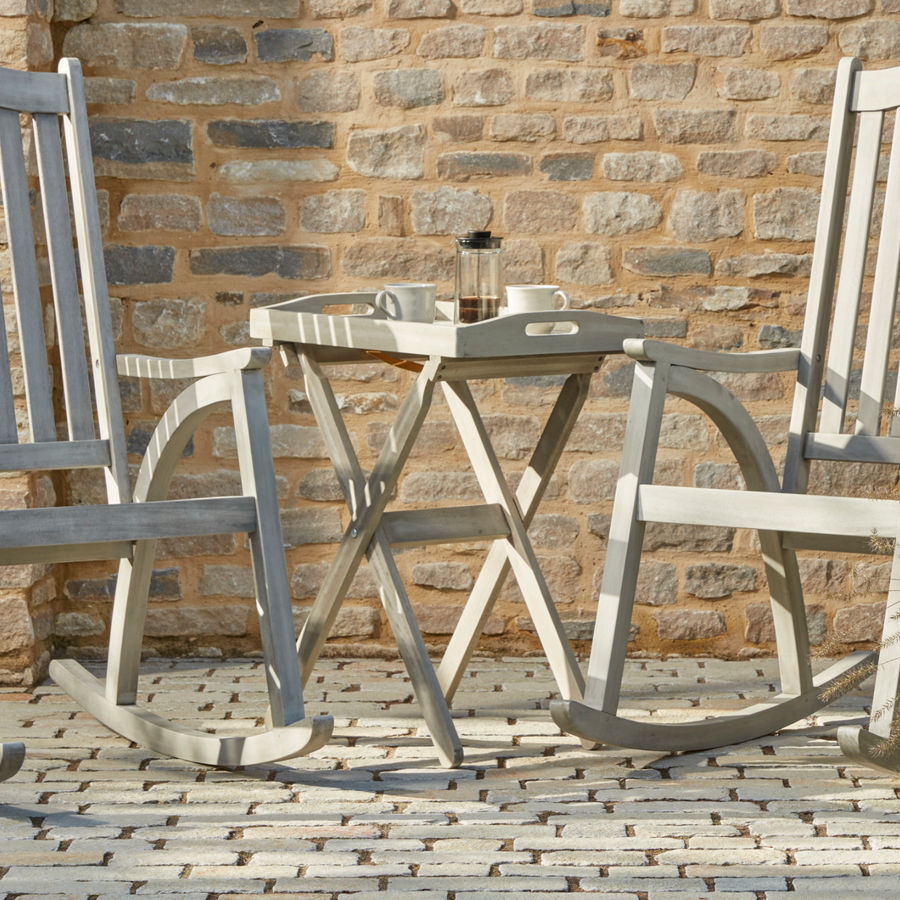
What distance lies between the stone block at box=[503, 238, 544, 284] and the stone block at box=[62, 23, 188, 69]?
33.3 inches

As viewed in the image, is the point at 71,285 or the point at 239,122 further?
the point at 239,122

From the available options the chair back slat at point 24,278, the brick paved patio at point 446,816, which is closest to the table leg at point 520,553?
the brick paved patio at point 446,816

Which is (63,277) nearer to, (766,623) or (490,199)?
(490,199)

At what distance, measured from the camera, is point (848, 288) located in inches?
90.7

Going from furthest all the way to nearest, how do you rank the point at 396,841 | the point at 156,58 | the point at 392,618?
the point at 156,58
the point at 392,618
the point at 396,841

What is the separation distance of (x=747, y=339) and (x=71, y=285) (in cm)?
144

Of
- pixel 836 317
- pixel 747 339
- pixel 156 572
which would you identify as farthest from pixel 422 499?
pixel 836 317

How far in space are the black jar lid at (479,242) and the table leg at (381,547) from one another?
289 millimetres

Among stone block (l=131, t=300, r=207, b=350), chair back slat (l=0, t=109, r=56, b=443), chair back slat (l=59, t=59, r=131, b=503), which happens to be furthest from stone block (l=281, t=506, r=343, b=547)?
chair back slat (l=0, t=109, r=56, b=443)

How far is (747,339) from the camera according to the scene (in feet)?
9.22

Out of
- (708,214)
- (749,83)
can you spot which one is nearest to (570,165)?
(708,214)

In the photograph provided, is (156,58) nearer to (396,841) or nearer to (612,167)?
(612,167)

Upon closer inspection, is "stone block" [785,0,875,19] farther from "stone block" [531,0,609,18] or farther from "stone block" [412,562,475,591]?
"stone block" [412,562,475,591]

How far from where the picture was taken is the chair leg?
1.70 m
